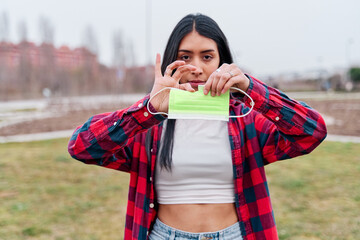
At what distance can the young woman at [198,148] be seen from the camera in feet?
4.41

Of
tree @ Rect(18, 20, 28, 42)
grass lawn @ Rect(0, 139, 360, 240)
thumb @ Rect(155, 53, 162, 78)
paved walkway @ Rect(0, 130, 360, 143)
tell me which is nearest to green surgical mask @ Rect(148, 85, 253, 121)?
thumb @ Rect(155, 53, 162, 78)

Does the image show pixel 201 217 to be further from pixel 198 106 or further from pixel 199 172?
pixel 198 106

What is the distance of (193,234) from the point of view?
1.38 metres

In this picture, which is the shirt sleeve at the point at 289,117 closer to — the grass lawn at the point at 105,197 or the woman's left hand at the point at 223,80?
the woman's left hand at the point at 223,80

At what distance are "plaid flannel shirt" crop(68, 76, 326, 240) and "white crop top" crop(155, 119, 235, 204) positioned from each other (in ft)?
0.13

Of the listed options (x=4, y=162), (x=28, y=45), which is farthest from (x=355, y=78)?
(x=4, y=162)

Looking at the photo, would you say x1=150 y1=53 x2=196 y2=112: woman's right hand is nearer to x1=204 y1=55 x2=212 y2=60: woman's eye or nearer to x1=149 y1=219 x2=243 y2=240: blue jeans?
x1=204 y1=55 x2=212 y2=60: woman's eye

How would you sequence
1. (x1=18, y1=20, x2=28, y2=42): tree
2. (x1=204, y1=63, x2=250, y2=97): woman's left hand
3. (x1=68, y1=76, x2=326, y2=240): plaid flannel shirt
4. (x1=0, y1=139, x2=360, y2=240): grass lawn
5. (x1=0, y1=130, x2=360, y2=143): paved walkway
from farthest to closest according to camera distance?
1. (x1=18, y1=20, x2=28, y2=42): tree
2. (x1=0, y1=130, x2=360, y2=143): paved walkway
3. (x1=0, y1=139, x2=360, y2=240): grass lawn
4. (x1=68, y1=76, x2=326, y2=240): plaid flannel shirt
5. (x1=204, y1=63, x2=250, y2=97): woman's left hand

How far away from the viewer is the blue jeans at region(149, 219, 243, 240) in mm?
1375

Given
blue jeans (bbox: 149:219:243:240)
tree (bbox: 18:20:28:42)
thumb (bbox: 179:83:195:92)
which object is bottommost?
blue jeans (bbox: 149:219:243:240)

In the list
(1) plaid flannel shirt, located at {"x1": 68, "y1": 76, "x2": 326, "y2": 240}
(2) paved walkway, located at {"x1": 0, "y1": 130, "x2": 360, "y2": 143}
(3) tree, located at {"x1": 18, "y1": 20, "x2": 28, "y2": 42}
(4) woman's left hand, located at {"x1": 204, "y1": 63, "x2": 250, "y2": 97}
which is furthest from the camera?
(3) tree, located at {"x1": 18, "y1": 20, "x2": 28, "y2": 42}

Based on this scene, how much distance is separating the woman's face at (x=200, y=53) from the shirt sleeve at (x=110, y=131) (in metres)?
0.27

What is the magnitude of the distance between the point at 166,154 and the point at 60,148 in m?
6.22

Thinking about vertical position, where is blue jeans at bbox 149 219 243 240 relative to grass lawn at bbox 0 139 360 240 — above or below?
above
